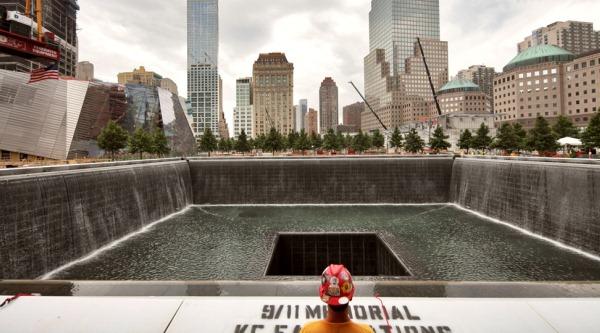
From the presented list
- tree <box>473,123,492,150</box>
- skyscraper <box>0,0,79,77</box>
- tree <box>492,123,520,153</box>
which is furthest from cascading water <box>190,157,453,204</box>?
skyscraper <box>0,0,79,77</box>

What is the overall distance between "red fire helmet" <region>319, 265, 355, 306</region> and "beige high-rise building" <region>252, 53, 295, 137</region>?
189 meters

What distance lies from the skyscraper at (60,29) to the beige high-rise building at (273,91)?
85923 millimetres

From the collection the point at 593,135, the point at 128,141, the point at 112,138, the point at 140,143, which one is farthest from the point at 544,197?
the point at 128,141

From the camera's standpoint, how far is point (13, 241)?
44.7 ft

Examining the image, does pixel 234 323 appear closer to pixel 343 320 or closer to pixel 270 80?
pixel 343 320

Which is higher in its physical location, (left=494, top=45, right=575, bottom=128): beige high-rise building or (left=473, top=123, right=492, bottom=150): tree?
(left=494, top=45, right=575, bottom=128): beige high-rise building

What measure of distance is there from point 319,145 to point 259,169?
49105 mm

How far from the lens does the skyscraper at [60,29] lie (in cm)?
8957

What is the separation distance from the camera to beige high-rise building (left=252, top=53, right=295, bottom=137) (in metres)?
191

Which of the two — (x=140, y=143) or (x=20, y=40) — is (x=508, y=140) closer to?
(x=140, y=143)

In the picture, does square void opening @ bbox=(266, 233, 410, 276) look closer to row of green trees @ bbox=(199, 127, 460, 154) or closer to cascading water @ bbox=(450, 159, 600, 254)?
cascading water @ bbox=(450, 159, 600, 254)

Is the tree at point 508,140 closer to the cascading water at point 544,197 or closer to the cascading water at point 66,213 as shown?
the cascading water at point 544,197

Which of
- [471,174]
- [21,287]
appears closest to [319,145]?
[471,174]

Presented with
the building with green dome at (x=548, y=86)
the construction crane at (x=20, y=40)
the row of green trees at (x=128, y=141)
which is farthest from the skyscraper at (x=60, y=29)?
the building with green dome at (x=548, y=86)
